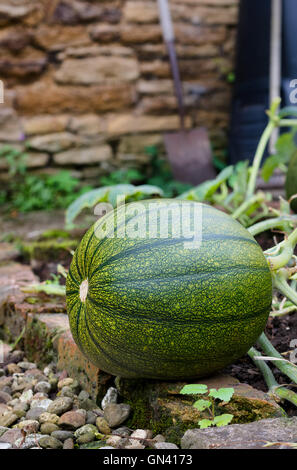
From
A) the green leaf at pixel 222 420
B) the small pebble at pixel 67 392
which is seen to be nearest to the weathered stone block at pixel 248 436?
the green leaf at pixel 222 420

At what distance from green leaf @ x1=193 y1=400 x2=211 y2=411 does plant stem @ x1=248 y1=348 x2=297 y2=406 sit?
0.59ft

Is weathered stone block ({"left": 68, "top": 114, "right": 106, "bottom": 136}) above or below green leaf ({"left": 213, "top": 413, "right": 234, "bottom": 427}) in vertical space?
above

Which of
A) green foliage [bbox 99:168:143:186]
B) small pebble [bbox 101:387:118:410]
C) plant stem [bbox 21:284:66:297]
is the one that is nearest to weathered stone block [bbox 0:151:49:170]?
green foliage [bbox 99:168:143:186]

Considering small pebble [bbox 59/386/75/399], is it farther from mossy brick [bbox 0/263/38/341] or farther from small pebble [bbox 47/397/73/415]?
mossy brick [bbox 0/263/38/341]

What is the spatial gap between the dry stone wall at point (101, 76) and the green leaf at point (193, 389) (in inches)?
154

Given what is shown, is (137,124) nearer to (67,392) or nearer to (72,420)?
(67,392)

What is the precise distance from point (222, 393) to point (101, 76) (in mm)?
4207

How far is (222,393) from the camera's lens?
1286 millimetres

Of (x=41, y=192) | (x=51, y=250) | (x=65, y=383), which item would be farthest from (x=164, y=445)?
(x=41, y=192)

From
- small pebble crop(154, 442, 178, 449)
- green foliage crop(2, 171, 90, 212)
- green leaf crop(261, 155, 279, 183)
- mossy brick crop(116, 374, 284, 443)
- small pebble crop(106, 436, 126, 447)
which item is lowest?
small pebble crop(106, 436, 126, 447)

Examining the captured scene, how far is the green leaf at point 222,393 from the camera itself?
1264 millimetres

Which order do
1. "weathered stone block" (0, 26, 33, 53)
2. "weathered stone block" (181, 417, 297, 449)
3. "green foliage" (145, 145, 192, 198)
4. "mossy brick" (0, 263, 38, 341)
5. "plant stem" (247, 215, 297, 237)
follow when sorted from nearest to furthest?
"weathered stone block" (181, 417, 297, 449) < "plant stem" (247, 215, 297, 237) < "mossy brick" (0, 263, 38, 341) < "green foliage" (145, 145, 192, 198) < "weathered stone block" (0, 26, 33, 53)

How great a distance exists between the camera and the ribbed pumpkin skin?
1.31 meters

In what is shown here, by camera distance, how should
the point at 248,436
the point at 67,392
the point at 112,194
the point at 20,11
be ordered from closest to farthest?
the point at 248,436 → the point at 67,392 → the point at 112,194 → the point at 20,11
